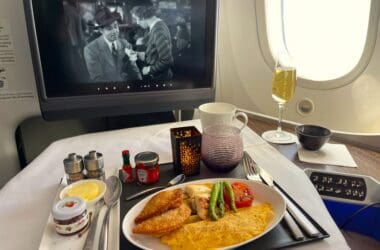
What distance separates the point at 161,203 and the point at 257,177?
228 millimetres

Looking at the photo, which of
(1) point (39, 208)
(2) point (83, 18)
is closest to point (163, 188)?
(1) point (39, 208)

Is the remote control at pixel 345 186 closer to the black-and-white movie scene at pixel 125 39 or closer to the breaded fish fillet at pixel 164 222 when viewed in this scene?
the breaded fish fillet at pixel 164 222

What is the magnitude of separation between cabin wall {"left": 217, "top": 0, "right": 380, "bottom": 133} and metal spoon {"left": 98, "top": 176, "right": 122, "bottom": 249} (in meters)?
0.73

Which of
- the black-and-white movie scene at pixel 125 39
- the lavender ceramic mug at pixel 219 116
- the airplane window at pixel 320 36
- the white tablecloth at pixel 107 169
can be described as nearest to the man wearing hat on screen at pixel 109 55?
the black-and-white movie scene at pixel 125 39

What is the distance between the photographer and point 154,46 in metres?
0.92

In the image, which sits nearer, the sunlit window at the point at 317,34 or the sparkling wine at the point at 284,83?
the sparkling wine at the point at 284,83

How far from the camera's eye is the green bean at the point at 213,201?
0.48 m

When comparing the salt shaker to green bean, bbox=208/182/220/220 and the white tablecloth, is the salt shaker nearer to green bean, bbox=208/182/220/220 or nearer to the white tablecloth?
the white tablecloth

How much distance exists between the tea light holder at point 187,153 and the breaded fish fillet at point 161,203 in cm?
11

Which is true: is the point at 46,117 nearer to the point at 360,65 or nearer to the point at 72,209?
the point at 72,209

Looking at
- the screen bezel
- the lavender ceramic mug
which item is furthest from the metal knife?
the screen bezel

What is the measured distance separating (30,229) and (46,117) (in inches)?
18.6

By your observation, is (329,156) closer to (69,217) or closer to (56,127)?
(69,217)

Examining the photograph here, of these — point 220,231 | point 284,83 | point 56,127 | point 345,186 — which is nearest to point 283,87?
point 284,83
